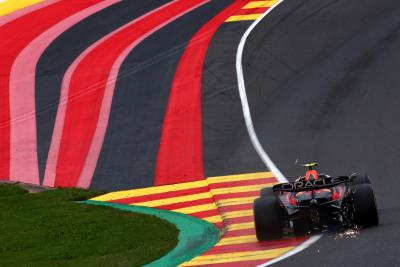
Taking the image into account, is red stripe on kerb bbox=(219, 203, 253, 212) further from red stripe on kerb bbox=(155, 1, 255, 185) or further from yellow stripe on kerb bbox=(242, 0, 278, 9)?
yellow stripe on kerb bbox=(242, 0, 278, 9)

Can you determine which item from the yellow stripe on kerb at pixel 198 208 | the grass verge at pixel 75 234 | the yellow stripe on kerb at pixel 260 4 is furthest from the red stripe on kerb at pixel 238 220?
the yellow stripe on kerb at pixel 260 4

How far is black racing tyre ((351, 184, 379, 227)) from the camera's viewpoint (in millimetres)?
13547

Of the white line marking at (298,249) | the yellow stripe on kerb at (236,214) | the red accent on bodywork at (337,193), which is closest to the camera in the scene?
the white line marking at (298,249)

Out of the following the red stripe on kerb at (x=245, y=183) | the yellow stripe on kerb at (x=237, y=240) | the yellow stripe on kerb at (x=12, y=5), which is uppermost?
the yellow stripe on kerb at (x=12, y=5)

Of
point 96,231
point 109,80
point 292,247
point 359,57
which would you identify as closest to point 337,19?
point 359,57

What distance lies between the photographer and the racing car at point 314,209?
44.7ft

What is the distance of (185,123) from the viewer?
25469mm

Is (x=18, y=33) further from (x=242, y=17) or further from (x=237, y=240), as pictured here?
(x=237, y=240)

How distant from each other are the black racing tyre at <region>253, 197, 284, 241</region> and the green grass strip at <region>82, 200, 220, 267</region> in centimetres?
103

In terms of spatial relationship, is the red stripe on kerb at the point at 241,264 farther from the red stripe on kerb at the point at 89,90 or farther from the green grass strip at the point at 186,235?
the red stripe on kerb at the point at 89,90

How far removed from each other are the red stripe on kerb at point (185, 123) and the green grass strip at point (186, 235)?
279 cm

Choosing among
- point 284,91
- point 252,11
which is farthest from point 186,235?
point 252,11

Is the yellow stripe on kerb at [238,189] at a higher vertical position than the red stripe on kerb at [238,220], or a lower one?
higher

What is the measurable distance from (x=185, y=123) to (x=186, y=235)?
992 centimetres
